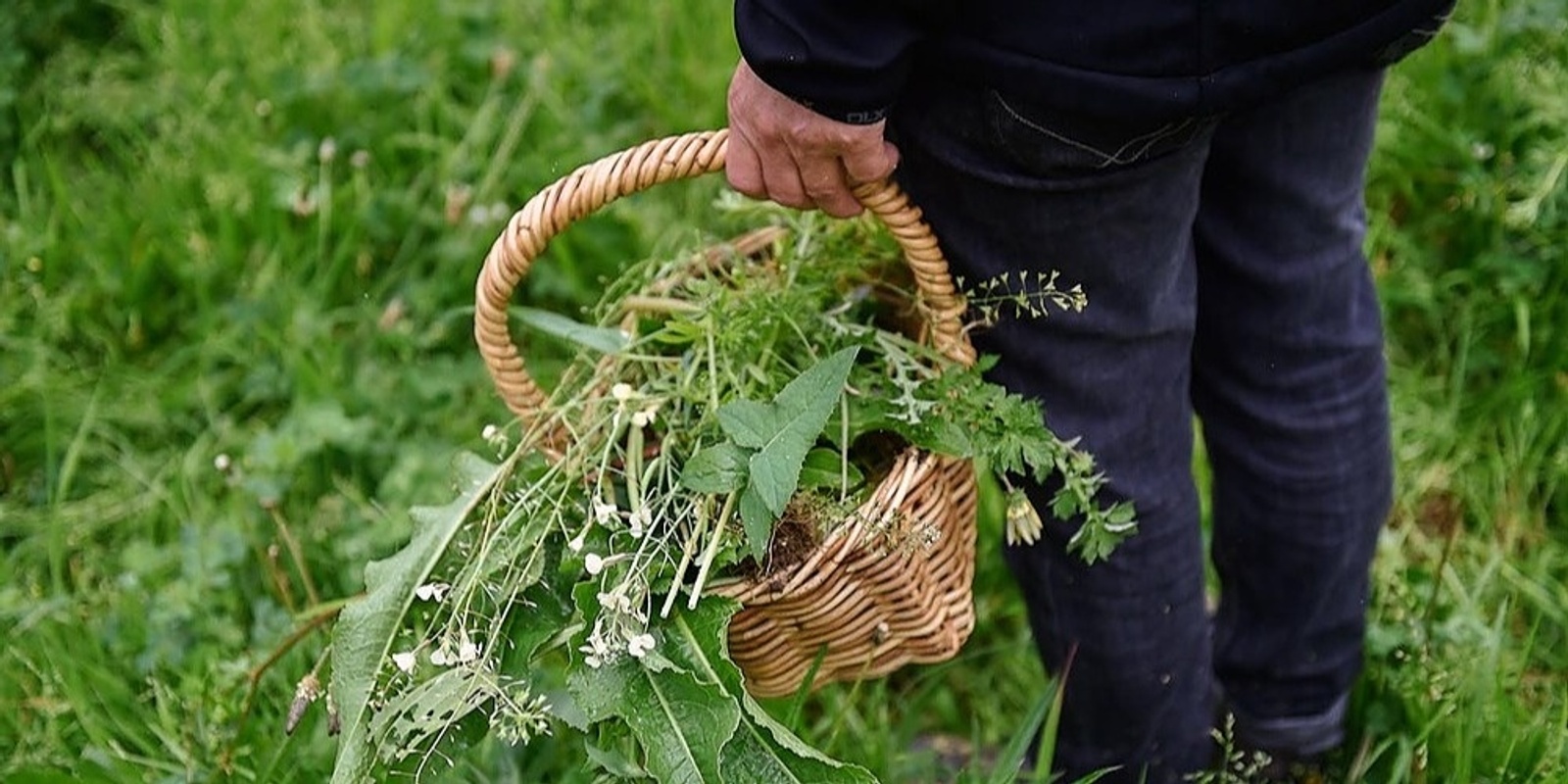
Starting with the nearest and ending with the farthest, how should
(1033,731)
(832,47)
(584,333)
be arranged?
(832,47) → (584,333) → (1033,731)

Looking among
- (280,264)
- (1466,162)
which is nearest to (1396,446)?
(1466,162)

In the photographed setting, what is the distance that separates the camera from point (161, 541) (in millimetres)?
2404

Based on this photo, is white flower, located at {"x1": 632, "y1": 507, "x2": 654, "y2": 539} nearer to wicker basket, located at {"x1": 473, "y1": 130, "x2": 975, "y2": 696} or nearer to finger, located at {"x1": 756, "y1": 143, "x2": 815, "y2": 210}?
wicker basket, located at {"x1": 473, "y1": 130, "x2": 975, "y2": 696}

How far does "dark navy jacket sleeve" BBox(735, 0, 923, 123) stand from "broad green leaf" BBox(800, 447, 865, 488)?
1.14ft

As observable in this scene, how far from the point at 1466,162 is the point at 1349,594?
41.4 inches

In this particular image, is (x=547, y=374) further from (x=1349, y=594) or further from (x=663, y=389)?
(x=1349, y=594)

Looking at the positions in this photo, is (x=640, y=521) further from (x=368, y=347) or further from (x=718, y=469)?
(x=368, y=347)

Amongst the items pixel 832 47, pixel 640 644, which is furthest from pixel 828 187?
pixel 640 644

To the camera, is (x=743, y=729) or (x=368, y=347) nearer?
(x=743, y=729)

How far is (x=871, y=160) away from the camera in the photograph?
1388 millimetres

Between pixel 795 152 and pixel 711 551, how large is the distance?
0.36m

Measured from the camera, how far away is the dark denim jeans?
144 centimetres

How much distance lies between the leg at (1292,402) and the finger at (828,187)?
396 millimetres

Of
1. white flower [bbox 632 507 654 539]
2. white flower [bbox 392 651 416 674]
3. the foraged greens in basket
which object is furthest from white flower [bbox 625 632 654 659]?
white flower [bbox 392 651 416 674]
